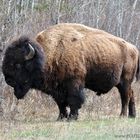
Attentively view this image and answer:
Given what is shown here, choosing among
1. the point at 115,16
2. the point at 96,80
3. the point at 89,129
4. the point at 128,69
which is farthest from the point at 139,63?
the point at 115,16

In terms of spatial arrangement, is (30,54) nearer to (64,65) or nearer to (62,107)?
(64,65)

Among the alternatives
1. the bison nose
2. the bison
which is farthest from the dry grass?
the bison nose

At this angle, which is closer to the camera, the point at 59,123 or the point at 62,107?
the point at 59,123

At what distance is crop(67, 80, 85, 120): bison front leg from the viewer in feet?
51.6

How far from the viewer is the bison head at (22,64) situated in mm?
15303

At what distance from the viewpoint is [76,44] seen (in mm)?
16141

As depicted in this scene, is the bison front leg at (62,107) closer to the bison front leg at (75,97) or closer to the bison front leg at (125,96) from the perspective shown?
the bison front leg at (75,97)

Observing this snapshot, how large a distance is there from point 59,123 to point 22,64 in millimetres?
1823

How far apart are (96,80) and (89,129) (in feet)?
9.94

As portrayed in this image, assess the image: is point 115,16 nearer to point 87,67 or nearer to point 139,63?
point 139,63

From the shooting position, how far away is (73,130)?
13.4 metres

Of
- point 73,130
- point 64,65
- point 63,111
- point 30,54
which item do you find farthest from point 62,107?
point 73,130

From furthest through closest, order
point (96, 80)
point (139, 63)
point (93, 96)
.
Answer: point (93, 96) < point (139, 63) < point (96, 80)

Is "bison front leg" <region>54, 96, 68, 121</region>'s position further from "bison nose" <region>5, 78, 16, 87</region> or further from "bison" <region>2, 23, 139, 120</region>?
"bison nose" <region>5, 78, 16, 87</region>
